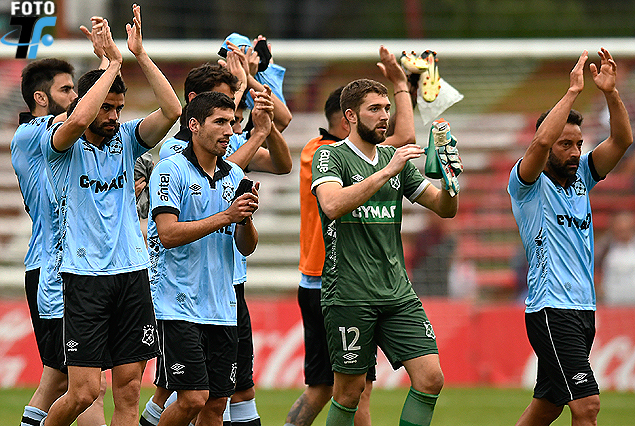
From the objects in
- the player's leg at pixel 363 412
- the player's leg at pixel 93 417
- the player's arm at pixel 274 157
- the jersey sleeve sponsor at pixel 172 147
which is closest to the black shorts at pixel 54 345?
the player's leg at pixel 93 417

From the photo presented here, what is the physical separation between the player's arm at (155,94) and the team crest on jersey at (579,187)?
9.38 feet

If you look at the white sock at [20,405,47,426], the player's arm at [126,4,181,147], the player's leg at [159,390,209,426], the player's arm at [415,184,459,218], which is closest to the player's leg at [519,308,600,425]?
the player's arm at [415,184,459,218]

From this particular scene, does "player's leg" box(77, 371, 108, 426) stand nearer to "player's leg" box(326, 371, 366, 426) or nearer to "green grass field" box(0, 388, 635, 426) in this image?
"player's leg" box(326, 371, 366, 426)

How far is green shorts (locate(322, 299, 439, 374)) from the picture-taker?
19.2ft

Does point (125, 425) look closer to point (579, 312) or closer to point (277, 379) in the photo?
point (579, 312)

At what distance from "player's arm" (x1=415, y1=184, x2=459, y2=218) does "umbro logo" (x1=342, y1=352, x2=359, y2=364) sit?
3.61 ft

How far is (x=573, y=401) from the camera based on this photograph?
5.93 meters

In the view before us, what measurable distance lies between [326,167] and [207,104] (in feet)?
2.93

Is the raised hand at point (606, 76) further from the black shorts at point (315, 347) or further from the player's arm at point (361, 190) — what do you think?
the black shorts at point (315, 347)

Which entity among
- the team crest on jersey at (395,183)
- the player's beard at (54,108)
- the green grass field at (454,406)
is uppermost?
the player's beard at (54,108)

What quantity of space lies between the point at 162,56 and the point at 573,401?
8819mm

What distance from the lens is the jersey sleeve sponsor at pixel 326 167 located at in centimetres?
589

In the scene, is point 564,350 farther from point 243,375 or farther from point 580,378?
point 243,375

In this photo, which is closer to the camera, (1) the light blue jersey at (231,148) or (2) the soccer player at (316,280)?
(1) the light blue jersey at (231,148)
